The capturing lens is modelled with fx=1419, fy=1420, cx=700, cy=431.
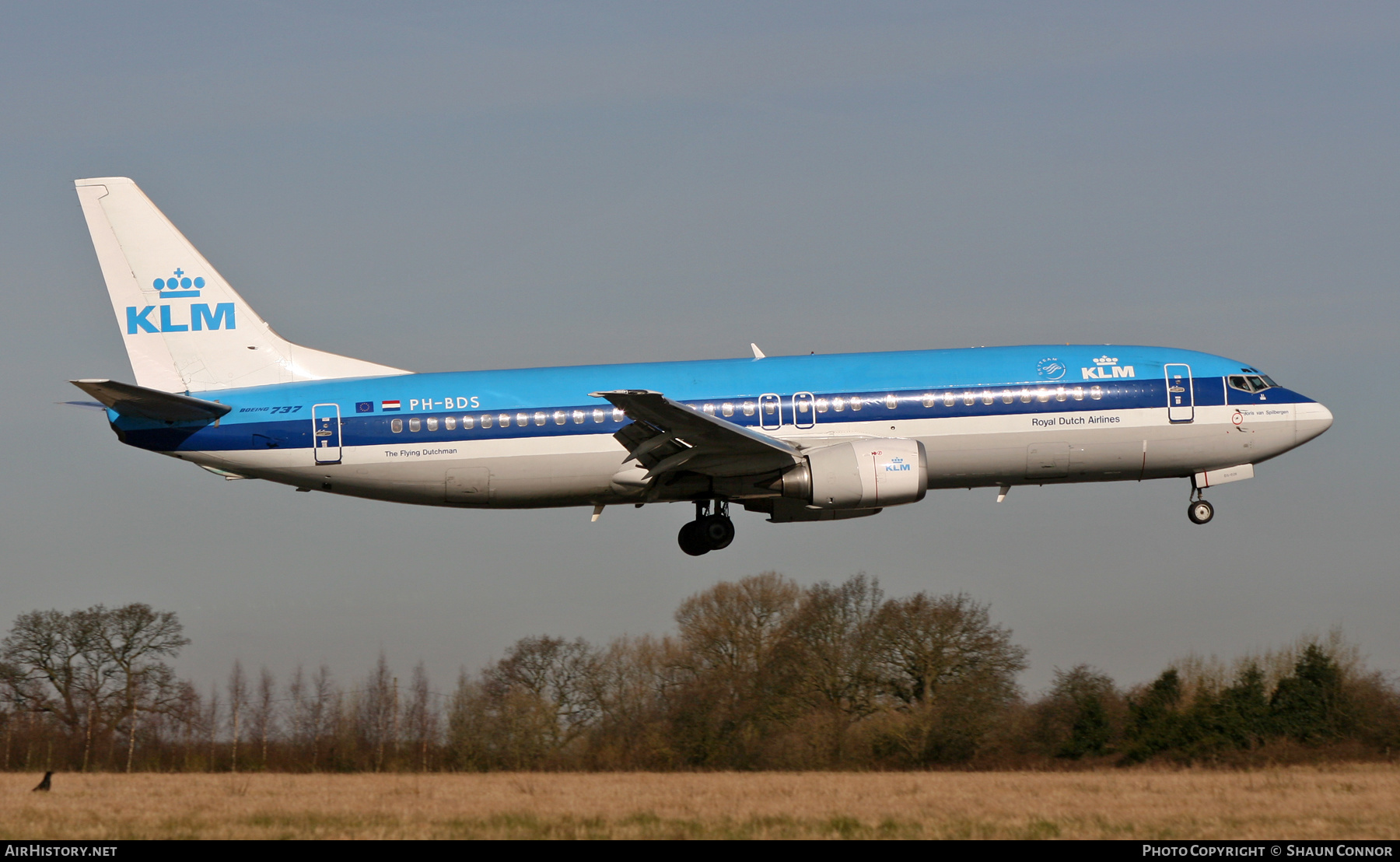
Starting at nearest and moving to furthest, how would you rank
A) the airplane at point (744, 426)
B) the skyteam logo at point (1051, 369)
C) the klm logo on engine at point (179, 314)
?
the airplane at point (744, 426), the skyteam logo at point (1051, 369), the klm logo on engine at point (179, 314)

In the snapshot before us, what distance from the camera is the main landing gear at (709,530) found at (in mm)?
33875

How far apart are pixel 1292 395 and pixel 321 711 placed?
27986 mm

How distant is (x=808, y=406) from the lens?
106 ft

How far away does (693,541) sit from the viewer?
34156 mm

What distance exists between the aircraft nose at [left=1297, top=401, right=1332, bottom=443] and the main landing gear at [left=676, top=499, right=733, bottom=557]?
13.7m

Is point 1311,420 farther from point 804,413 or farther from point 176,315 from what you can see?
point 176,315

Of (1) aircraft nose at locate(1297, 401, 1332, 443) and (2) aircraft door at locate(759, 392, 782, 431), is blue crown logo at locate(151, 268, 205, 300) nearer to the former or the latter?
(2) aircraft door at locate(759, 392, 782, 431)

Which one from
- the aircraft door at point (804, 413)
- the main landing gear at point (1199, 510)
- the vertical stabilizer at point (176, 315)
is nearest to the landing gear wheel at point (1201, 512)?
the main landing gear at point (1199, 510)

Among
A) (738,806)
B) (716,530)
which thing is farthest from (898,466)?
(738,806)

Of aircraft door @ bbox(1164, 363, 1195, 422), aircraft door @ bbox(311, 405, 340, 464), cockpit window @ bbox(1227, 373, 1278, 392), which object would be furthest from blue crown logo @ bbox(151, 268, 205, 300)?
cockpit window @ bbox(1227, 373, 1278, 392)

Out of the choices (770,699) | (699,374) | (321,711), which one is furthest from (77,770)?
(699,374)

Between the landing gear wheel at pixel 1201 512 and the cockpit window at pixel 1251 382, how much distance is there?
2851mm

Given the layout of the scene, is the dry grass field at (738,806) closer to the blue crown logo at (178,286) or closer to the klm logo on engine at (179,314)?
the klm logo on engine at (179,314)
